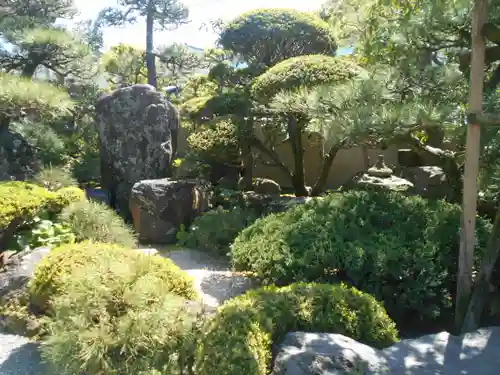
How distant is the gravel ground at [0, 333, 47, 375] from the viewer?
10.9ft

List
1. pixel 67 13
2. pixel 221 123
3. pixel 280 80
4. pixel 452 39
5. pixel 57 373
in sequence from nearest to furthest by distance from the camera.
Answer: pixel 57 373 < pixel 452 39 < pixel 280 80 < pixel 221 123 < pixel 67 13

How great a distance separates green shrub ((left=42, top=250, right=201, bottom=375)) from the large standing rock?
14.2 feet

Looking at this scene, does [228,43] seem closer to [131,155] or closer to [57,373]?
[131,155]

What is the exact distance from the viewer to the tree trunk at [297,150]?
7.46 m

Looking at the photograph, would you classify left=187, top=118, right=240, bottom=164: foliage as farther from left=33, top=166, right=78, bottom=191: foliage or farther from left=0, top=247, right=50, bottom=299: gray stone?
left=0, top=247, right=50, bottom=299: gray stone

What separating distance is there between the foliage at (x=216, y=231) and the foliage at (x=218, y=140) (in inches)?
50.7

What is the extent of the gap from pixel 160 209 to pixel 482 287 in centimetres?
403

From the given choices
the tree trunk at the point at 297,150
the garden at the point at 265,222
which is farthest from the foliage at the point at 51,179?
the tree trunk at the point at 297,150

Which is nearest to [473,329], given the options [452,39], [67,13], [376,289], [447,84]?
[376,289]

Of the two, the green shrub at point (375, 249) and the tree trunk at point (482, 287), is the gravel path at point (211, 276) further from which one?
the tree trunk at point (482, 287)

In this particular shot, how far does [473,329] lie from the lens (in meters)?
3.59

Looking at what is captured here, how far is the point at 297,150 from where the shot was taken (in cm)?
789

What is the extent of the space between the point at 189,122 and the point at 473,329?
22.8ft

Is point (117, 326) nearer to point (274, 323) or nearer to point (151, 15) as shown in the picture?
point (274, 323)
